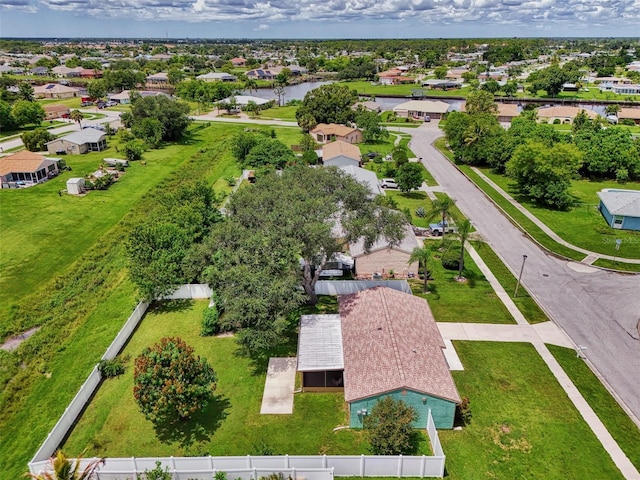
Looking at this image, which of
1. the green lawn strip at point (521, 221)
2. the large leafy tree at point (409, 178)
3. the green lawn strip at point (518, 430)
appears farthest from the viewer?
the large leafy tree at point (409, 178)

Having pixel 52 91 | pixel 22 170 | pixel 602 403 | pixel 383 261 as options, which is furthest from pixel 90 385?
pixel 52 91

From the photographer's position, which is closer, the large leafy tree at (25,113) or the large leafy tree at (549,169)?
the large leafy tree at (549,169)

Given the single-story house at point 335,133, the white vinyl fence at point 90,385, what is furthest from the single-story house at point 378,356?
the single-story house at point 335,133

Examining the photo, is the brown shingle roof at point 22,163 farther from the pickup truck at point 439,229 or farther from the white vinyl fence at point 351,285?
the pickup truck at point 439,229

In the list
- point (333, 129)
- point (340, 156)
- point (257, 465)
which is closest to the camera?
point (257, 465)

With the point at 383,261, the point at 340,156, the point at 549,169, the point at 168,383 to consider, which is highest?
the point at 549,169

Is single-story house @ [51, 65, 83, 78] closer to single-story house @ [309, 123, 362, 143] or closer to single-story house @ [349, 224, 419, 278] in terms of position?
single-story house @ [309, 123, 362, 143]

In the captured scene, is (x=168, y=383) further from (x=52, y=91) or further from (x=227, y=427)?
(x=52, y=91)

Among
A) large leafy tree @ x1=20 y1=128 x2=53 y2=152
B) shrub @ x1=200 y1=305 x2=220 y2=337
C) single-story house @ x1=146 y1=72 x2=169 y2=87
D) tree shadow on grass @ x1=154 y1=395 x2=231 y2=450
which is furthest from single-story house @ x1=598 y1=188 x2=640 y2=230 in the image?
single-story house @ x1=146 y1=72 x2=169 y2=87
